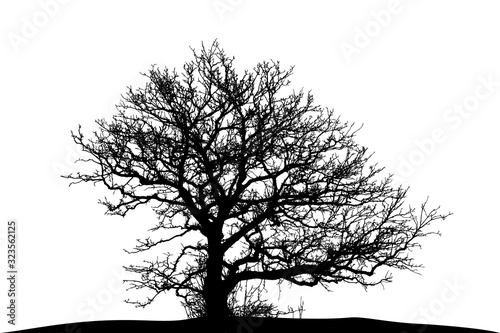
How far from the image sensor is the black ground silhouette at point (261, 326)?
13664mm

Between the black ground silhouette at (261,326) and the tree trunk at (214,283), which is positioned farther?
the tree trunk at (214,283)

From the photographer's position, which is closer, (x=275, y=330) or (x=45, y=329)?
(x=275, y=330)

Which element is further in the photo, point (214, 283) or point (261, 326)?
point (214, 283)

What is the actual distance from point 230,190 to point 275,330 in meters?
2.85

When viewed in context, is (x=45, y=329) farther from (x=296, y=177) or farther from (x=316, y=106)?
(x=316, y=106)

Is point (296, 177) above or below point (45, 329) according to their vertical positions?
above

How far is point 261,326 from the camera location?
13.7 meters

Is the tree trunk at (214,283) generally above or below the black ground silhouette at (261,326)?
above

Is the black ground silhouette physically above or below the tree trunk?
below

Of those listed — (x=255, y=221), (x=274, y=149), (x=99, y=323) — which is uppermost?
(x=274, y=149)

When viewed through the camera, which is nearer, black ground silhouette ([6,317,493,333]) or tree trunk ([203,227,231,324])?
black ground silhouette ([6,317,493,333])

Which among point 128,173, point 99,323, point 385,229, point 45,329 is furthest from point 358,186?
point 45,329

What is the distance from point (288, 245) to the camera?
1389 cm

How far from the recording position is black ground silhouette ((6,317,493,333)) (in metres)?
13.7
